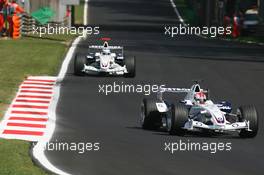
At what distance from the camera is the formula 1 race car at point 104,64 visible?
32125 mm

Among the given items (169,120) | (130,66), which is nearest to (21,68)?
(130,66)

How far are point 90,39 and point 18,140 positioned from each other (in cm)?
3715

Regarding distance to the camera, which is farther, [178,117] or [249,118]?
[249,118]

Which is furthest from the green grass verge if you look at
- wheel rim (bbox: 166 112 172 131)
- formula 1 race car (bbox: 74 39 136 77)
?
wheel rim (bbox: 166 112 172 131)

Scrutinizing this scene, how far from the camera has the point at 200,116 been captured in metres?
20.4

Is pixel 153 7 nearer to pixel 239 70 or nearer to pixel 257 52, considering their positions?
pixel 257 52

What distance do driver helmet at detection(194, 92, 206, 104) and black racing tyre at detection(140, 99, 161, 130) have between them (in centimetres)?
86

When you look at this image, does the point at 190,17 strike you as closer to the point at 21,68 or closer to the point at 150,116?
the point at 21,68

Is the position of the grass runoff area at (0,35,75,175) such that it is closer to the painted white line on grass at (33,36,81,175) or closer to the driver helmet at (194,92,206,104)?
the painted white line on grass at (33,36,81,175)

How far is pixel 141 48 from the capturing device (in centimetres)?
4947

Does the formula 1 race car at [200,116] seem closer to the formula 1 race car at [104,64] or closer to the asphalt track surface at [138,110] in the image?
the asphalt track surface at [138,110]

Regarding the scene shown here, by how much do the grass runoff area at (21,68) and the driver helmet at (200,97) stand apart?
13.0ft

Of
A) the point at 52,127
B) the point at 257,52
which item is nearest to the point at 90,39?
the point at 257,52

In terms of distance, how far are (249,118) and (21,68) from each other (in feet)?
53.0
